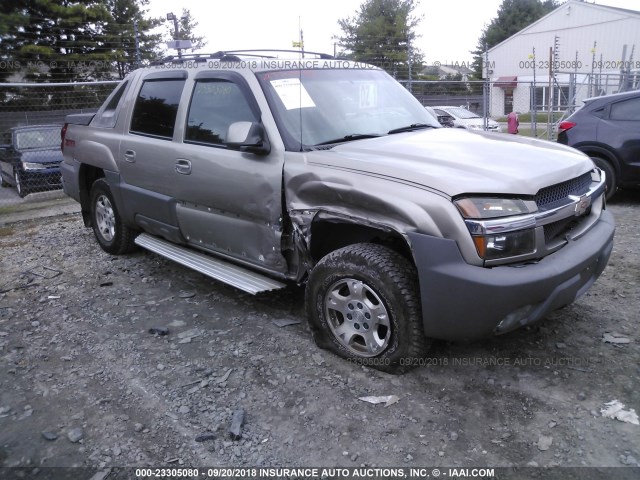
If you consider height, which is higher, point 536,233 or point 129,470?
point 536,233

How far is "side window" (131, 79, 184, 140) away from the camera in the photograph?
4.42 m

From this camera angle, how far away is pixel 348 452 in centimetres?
261

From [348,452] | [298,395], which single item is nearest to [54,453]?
[298,395]

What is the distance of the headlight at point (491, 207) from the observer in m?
2.70

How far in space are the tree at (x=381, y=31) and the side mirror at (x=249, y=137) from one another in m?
21.7

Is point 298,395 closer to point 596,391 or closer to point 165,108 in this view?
point 596,391

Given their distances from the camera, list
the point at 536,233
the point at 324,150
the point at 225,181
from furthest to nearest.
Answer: the point at 225,181 < the point at 324,150 < the point at 536,233

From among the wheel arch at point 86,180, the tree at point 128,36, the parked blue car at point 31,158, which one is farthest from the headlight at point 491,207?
the tree at point 128,36

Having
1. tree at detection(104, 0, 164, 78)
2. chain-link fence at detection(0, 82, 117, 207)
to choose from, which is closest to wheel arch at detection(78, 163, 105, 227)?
chain-link fence at detection(0, 82, 117, 207)

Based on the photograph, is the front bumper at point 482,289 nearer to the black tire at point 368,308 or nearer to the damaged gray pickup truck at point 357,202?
the damaged gray pickup truck at point 357,202

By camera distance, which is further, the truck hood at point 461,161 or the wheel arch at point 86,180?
the wheel arch at point 86,180

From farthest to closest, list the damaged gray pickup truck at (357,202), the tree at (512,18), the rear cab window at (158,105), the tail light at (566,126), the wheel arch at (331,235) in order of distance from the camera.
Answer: the tree at (512,18), the tail light at (566,126), the rear cab window at (158,105), the wheel arch at (331,235), the damaged gray pickup truck at (357,202)

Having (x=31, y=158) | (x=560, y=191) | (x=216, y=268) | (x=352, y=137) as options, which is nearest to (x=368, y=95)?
(x=352, y=137)

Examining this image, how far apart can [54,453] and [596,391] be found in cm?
290
